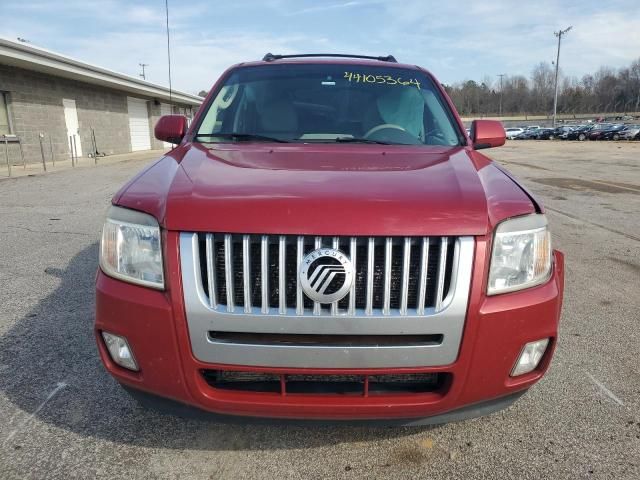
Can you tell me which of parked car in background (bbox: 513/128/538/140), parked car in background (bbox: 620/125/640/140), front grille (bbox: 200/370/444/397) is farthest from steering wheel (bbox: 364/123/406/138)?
parked car in background (bbox: 513/128/538/140)

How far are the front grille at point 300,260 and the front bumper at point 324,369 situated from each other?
0.13 metres

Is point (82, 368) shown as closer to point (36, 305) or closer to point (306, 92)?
point (36, 305)

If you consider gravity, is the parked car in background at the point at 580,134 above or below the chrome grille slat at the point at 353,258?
below

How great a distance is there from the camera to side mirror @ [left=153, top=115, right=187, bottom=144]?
121 inches

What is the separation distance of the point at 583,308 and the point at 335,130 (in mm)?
2525

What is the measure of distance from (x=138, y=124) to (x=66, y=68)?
36.4 feet

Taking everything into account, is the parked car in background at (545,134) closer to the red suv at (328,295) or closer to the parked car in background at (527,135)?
the parked car in background at (527,135)

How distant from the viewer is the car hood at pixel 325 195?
1.69 metres

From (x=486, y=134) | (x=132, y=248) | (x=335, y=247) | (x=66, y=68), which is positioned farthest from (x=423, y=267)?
(x=66, y=68)

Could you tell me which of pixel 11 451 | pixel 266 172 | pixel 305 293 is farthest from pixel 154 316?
pixel 11 451

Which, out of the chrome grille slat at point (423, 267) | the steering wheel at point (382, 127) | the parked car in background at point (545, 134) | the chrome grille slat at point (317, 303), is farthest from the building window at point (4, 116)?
the parked car in background at point (545, 134)

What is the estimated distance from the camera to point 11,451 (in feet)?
6.89

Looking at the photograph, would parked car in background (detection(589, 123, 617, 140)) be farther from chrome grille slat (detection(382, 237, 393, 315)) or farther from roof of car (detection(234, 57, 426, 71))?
chrome grille slat (detection(382, 237, 393, 315))

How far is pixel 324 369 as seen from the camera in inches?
68.3
